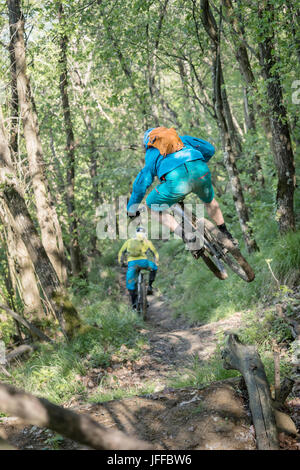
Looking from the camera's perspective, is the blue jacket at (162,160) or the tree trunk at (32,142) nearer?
the blue jacket at (162,160)

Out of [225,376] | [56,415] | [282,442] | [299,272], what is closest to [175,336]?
[299,272]

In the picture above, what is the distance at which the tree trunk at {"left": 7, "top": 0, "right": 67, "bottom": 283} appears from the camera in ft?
27.7

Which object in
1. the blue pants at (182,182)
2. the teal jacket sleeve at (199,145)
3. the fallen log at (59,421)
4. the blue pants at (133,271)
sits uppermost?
the teal jacket sleeve at (199,145)

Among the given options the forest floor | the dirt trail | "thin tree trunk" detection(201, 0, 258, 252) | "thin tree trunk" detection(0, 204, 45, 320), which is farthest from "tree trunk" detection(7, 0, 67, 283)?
the forest floor

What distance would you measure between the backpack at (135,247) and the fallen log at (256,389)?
592 cm

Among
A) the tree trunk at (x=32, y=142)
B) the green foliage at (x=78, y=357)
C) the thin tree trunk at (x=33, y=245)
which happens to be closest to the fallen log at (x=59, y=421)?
the green foliage at (x=78, y=357)

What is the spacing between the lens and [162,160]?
488cm

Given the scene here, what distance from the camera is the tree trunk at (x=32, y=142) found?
8.45 m

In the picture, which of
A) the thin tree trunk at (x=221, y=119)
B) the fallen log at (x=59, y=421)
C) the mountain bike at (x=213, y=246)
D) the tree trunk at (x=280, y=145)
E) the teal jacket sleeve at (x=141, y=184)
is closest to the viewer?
the fallen log at (x=59, y=421)

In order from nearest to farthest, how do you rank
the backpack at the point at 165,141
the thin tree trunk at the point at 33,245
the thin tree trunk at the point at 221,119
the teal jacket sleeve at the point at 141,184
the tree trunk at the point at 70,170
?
the backpack at the point at 165,141, the teal jacket sleeve at the point at 141,184, the thin tree trunk at the point at 33,245, the thin tree trunk at the point at 221,119, the tree trunk at the point at 70,170

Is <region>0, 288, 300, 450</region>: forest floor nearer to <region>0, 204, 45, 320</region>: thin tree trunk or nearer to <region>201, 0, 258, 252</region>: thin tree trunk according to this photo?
<region>201, 0, 258, 252</region>: thin tree trunk

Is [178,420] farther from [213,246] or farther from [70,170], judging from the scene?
[70,170]

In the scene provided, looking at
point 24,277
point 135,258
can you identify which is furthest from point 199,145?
point 24,277

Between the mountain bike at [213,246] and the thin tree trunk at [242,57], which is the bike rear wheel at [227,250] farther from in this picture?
the thin tree trunk at [242,57]
